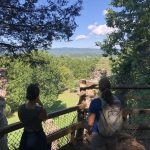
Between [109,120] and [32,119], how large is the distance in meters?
1.09

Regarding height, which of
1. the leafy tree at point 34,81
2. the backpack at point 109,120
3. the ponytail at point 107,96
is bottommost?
the leafy tree at point 34,81

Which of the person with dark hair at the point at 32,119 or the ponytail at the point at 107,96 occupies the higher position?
the ponytail at the point at 107,96

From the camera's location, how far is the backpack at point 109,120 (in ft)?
17.6

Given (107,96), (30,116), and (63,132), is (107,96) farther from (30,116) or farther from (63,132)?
(63,132)

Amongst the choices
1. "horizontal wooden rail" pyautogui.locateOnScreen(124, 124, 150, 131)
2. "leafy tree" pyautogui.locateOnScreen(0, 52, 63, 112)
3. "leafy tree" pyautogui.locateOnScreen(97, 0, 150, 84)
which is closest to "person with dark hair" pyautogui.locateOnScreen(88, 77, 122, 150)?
"horizontal wooden rail" pyautogui.locateOnScreen(124, 124, 150, 131)

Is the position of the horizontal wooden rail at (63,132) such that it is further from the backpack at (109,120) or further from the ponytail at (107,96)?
the ponytail at (107,96)

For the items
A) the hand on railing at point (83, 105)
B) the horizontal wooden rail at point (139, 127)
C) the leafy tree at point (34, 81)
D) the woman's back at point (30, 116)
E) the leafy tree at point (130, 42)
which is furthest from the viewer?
the leafy tree at point (34, 81)

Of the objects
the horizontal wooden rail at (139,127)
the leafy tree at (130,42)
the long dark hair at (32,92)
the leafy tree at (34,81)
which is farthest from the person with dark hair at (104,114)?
the leafy tree at (34,81)

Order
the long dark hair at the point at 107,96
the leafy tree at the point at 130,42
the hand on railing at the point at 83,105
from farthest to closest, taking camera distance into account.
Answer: the leafy tree at the point at 130,42 < the hand on railing at the point at 83,105 < the long dark hair at the point at 107,96

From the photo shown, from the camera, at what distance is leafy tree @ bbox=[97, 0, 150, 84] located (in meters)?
25.2

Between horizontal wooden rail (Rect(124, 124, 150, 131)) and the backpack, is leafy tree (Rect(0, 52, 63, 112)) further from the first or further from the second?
the backpack

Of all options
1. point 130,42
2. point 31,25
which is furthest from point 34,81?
point 31,25

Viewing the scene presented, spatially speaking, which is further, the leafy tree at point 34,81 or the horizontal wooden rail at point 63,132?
the leafy tree at point 34,81

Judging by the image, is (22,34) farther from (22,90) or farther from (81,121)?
(22,90)
